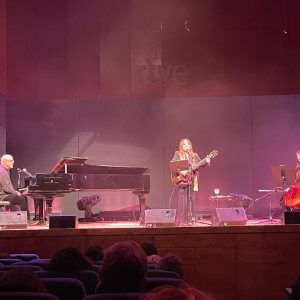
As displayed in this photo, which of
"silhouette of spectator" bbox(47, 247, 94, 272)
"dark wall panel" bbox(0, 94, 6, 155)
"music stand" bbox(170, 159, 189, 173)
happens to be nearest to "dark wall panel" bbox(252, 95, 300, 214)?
"music stand" bbox(170, 159, 189, 173)

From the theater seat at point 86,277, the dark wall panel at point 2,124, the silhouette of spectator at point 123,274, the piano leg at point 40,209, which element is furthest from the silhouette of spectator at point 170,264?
the dark wall panel at point 2,124

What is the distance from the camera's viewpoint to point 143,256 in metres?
2.98

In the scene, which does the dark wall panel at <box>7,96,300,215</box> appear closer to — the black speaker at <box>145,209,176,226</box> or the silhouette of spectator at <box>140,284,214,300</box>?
the black speaker at <box>145,209,176,226</box>

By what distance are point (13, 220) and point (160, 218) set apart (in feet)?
6.60

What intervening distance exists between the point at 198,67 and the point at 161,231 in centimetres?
641

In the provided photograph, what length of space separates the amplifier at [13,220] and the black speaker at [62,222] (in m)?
0.41

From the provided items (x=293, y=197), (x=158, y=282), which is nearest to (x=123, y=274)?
(x=158, y=282)

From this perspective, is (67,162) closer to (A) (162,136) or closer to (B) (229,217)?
(B) (229,217)

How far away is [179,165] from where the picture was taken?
8367 millimetres

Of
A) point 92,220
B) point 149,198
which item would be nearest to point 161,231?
point 92,220

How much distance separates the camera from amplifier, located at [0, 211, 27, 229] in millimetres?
6945

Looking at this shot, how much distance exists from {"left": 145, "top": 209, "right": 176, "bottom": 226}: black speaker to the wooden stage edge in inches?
8.9

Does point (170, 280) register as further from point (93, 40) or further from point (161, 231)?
point (93, 40)

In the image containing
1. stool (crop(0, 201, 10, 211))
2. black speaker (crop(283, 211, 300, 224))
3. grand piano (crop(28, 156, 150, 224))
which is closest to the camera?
black speaker (crop(283, 211, 300, 224))
